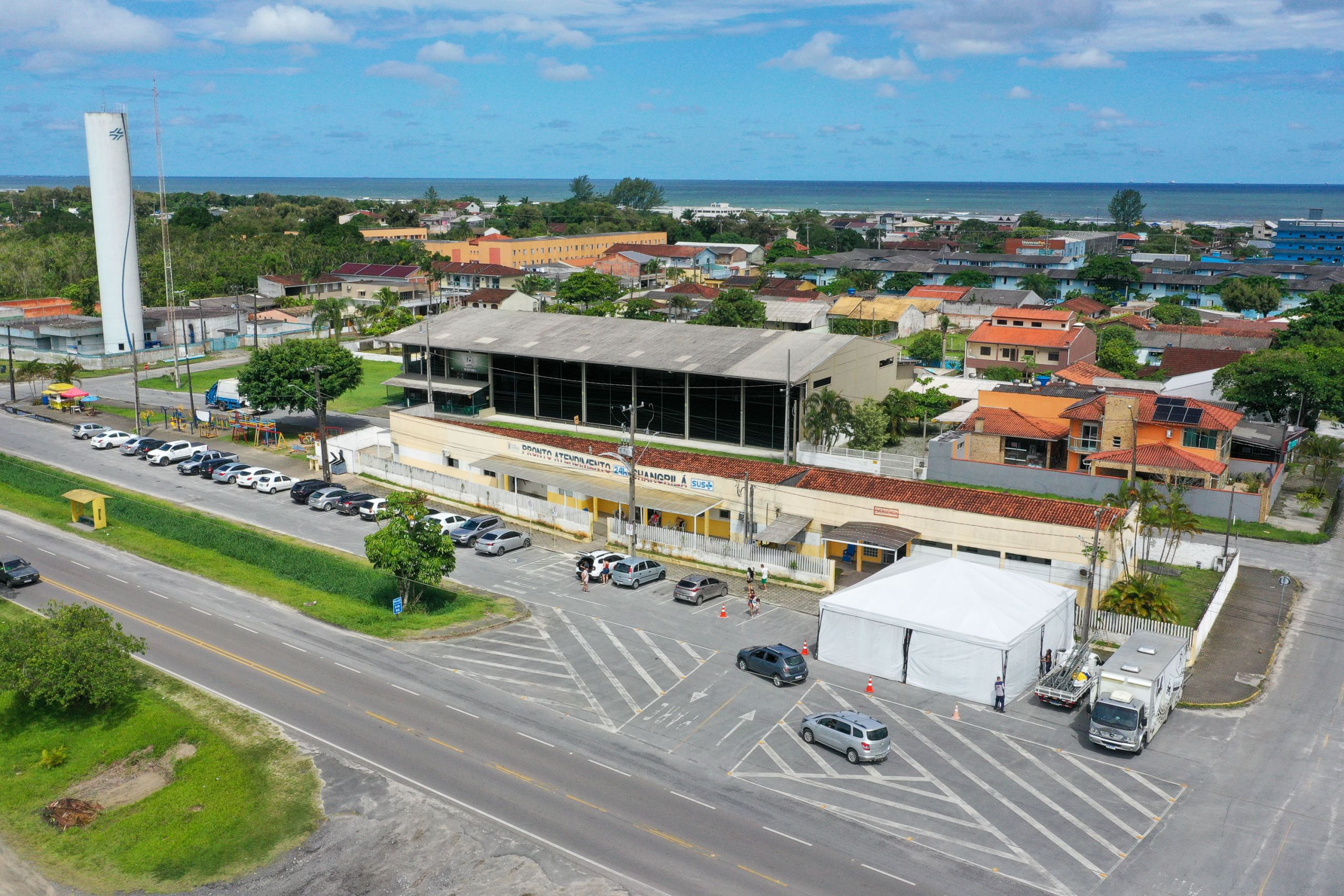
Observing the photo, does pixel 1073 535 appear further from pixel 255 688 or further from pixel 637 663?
pixel 255 688

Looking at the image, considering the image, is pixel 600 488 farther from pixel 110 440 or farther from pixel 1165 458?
pixel 110 440

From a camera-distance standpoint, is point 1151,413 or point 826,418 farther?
point 826,418

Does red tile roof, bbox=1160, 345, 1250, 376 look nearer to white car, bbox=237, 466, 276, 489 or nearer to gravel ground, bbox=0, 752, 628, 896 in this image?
white car, bbox=237, 466, 276, 489

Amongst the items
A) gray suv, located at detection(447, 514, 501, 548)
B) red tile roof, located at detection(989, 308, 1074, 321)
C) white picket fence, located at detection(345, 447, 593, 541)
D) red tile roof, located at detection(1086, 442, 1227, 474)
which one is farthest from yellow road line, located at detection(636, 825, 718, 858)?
red tile roof, located at detection(989, 308, 1074, 321)

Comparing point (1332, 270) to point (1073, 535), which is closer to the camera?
point (1073, 535)

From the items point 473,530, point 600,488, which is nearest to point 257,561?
point 473,530

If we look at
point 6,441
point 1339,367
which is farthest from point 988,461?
point 6,441

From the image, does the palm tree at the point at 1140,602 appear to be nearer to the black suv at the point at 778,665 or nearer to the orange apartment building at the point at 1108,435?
the black suv at the point at 778,665
